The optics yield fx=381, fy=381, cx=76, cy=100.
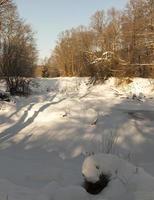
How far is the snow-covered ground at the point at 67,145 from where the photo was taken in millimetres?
5113

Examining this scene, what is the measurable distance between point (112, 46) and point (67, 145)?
986 inches

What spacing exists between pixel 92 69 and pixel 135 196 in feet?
105

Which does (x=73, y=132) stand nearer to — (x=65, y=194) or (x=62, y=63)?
(x=65, y=194)

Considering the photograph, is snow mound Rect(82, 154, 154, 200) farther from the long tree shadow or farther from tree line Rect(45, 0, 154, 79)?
tree line Rect(45, 0, 154, 79)

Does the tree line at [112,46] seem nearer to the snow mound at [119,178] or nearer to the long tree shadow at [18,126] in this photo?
the long tree shadow at [18,126]

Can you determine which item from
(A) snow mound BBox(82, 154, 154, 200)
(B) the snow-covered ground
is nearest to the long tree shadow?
(B) the snow-covered ground

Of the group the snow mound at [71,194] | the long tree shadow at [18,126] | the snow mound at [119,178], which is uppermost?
the snow mound at [119,178]

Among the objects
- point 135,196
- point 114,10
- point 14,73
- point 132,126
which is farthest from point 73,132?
point 114,10

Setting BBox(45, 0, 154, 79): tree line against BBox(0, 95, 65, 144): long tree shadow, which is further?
BBox(45, 0, 154, 79): tree line

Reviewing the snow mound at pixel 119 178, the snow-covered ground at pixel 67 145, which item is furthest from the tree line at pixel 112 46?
the snow mound at pixel 119 178

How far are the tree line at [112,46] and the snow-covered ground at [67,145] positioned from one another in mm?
6922

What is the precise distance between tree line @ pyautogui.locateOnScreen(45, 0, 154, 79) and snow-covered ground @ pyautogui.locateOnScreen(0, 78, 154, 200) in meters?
6.92

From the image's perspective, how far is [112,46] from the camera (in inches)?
1368

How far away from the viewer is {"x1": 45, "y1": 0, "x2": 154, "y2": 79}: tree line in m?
23.6
